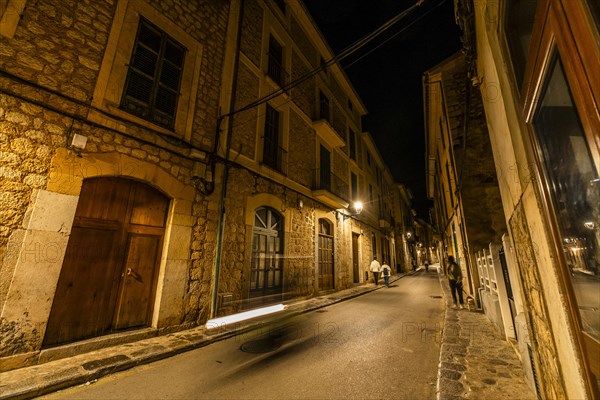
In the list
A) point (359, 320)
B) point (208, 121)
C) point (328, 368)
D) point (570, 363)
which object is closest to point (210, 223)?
point (208, 121)

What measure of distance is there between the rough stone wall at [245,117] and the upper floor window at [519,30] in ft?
19.5

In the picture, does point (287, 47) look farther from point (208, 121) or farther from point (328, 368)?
point (328, 368)

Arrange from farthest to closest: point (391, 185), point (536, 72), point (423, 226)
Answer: point (423, 226)
point (391, 185)
point (536, 72)

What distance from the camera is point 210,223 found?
19.0ft

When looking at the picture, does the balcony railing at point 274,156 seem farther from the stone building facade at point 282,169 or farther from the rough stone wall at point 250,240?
the rough stone wall at point 250,240

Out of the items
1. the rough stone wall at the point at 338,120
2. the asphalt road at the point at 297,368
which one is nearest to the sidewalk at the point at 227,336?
the asphalt road at the point at 297,368

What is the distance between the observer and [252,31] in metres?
8.11

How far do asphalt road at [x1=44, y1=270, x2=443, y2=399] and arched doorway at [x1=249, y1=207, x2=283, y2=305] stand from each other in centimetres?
156

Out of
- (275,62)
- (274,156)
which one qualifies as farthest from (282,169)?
(275,62)

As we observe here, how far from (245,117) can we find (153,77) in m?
2.52

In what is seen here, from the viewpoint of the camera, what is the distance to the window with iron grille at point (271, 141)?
821cm

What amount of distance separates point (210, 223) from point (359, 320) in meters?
4.37

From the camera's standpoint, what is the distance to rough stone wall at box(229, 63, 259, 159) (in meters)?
6.93

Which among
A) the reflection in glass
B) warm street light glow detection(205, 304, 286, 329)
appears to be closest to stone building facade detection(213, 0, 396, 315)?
warm street light glow detection(205, 304, 286, 329)
